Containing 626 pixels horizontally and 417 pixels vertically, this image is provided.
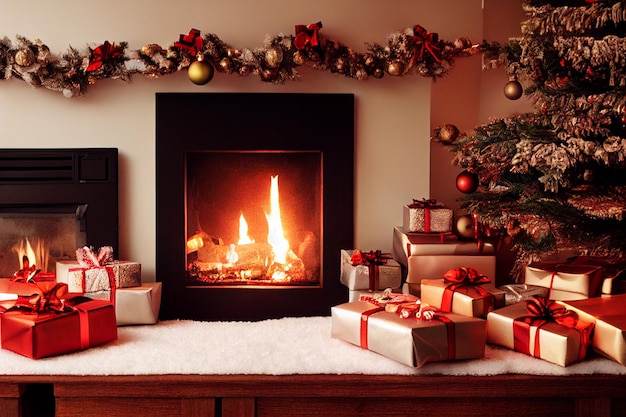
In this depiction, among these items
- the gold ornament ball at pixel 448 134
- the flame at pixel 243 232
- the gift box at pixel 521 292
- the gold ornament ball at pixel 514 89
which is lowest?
the gift box at pixel 521 292

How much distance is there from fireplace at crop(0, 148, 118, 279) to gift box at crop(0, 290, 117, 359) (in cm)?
55

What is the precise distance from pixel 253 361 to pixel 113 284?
0.69 m

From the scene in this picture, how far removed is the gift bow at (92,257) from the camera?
2338 mm

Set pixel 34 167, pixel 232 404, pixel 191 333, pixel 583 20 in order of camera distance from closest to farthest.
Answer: pixel 583 20 < pixel 232 404 < pixel 191 333 < pixel 34 167

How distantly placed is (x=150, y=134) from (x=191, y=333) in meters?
0.84

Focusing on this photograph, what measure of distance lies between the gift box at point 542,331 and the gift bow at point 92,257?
139cm

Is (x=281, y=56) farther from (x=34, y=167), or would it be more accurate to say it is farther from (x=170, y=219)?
(x=34, y=167)

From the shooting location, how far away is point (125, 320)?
7.62ft

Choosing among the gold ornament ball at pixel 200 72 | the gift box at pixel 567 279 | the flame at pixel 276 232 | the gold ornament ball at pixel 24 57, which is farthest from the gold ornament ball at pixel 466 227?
the gold ornament ball at pixel 24 57

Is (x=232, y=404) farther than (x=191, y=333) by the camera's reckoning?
No

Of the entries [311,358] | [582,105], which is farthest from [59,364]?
[582,105]

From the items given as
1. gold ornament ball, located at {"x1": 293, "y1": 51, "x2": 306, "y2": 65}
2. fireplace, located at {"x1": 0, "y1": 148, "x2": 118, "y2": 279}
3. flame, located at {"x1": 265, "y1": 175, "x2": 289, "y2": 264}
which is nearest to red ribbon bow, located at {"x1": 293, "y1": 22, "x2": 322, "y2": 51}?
gold ornament ball, located at {"x1": 293, "y1": 51, "x2": 306, "y2": 65}

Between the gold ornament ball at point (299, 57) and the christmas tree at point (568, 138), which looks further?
the gold ornament ball at point (299, 57)

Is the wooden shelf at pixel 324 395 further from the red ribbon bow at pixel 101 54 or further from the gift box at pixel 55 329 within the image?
the red ribbon bow at pixel 101 54
